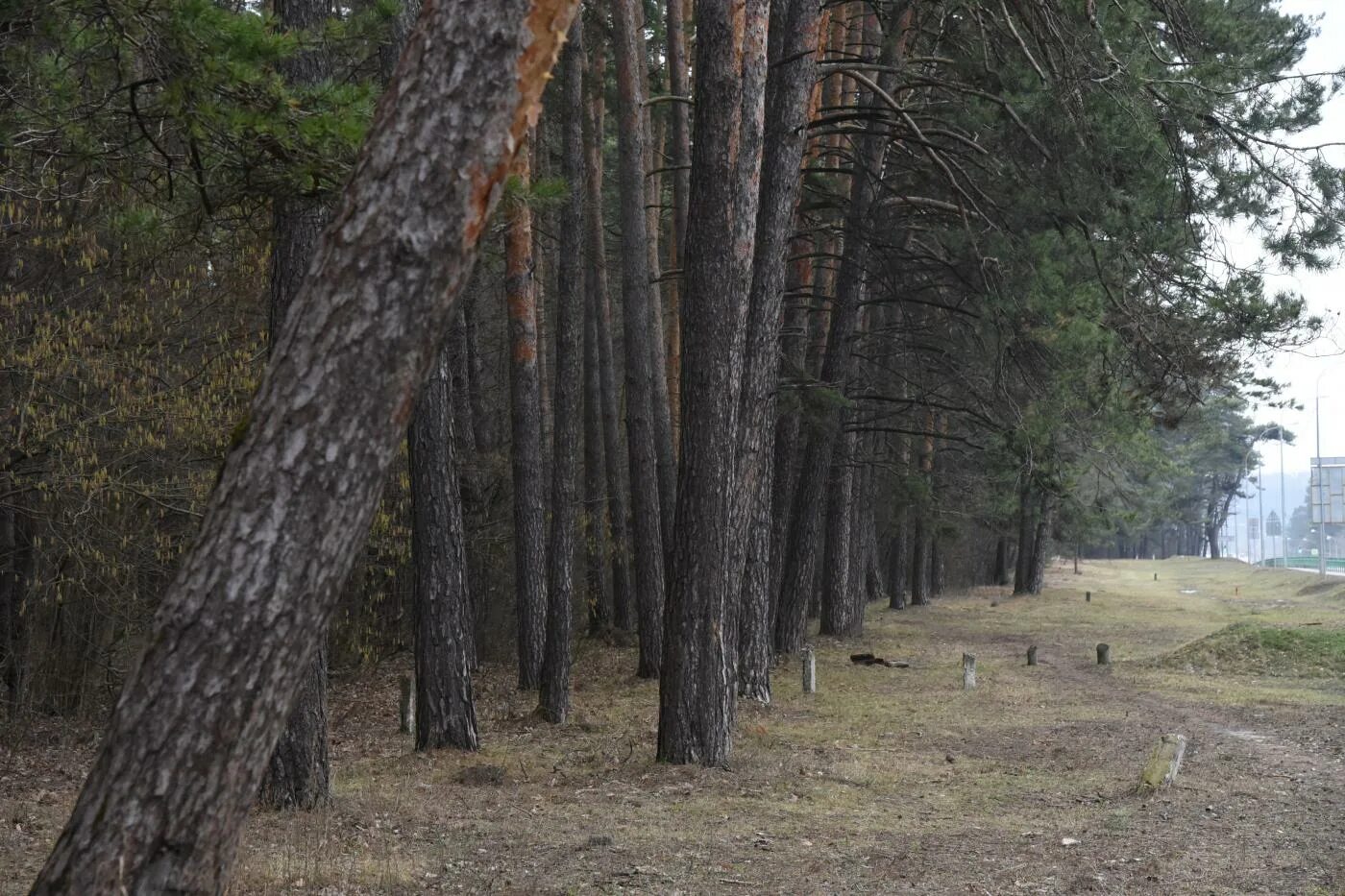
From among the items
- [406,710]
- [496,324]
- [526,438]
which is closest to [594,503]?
[496,324]

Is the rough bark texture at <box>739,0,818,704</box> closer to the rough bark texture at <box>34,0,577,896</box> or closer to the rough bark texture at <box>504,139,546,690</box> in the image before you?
the rough bark texture at <box>504,139,546,690</box>

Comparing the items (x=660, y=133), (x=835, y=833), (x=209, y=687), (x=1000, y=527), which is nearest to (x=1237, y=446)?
(x=1000, y=527)

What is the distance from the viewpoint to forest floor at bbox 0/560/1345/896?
25.0 feet

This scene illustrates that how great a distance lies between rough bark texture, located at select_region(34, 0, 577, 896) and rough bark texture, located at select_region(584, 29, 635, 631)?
1525 cm

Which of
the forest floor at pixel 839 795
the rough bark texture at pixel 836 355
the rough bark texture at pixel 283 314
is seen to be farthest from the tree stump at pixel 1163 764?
the rough bark texture at pixel 836 355

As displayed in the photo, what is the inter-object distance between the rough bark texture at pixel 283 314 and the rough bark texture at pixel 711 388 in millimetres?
3107

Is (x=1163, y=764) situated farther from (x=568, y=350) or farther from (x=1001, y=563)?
(x=1001, y=563)

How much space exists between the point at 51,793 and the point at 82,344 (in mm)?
3847

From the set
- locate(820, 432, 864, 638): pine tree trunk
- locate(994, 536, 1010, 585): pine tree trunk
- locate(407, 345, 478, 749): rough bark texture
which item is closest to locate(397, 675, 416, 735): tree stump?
locate(407, 345, 478, 749): rough bark texture

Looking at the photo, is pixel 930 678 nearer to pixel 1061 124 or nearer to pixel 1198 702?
pixel 1198 702

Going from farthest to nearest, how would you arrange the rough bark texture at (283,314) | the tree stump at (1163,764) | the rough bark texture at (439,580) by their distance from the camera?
the rough bark texture at (439,580) < the tree stump at (1163,764) < the rough bark texture at (283,314)

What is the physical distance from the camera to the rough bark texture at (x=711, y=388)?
10539 millimetres

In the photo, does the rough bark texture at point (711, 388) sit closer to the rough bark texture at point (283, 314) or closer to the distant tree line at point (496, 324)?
the distant tree line at point (496, 324)

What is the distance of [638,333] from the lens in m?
17.6
